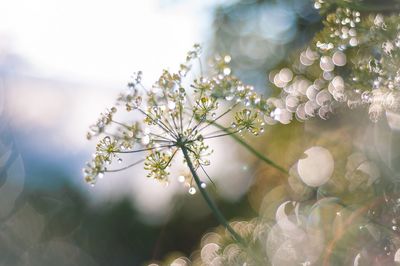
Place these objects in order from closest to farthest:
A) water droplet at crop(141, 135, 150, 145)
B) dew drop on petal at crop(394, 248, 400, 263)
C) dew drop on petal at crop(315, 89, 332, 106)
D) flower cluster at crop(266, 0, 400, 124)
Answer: dew drop on petal at crop(394, 248, 400, 263) → flower cluster at crop(266, 0, 400, 124) → water droplet at crop(141, 135, 150, 145) → dew drop on petal at crop(315, 89, 332, 106)

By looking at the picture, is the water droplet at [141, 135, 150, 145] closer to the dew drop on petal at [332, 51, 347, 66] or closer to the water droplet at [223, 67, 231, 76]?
the water droplet at [223, 67, 231, 76]

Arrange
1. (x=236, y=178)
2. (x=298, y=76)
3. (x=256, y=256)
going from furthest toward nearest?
(x=236, y=178), (x=298, y=76), (x=256, y=256)

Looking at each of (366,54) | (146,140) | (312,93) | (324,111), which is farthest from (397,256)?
(312,93)

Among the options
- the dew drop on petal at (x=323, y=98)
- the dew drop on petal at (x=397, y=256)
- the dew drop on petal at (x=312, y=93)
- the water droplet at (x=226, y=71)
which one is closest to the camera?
the dew drop on petal at (x=397, y=256)

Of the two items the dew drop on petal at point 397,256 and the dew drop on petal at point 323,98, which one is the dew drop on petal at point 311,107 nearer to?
the dew drop on petal at point 323,98

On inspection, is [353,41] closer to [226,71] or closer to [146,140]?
[226,71]

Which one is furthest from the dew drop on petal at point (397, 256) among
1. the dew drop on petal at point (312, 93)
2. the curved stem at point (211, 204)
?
the dew drop on petal at point (312, 93)

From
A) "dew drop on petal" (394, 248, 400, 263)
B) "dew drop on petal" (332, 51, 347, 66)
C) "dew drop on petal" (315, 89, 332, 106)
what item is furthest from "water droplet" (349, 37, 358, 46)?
"dew drop on petal" (394, 248, 400, 263)

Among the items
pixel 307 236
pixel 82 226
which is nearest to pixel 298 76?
pixel 307 236

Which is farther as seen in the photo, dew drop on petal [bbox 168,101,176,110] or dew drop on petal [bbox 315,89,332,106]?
dew drop on petal [bbox 315,89,332,106]

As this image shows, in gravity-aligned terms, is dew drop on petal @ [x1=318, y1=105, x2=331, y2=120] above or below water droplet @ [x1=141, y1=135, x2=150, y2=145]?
above

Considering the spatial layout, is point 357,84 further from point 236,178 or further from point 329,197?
point 236,178
